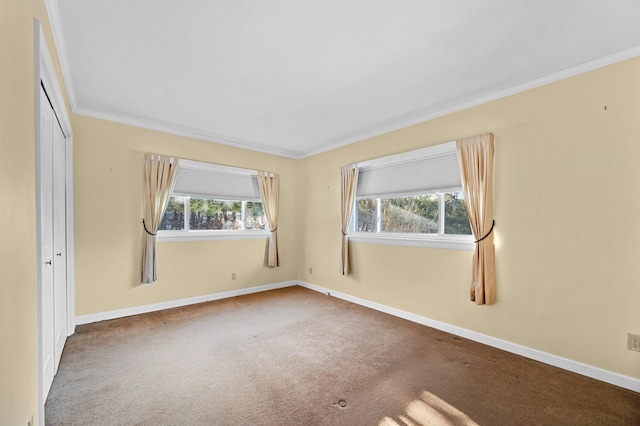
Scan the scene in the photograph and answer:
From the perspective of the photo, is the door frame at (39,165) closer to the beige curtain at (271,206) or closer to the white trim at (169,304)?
the white trim at (169,304)

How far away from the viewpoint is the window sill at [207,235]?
4.12 m

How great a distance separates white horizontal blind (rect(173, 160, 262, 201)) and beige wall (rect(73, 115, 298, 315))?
0.14 meters

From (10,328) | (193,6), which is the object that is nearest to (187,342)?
(10,328)

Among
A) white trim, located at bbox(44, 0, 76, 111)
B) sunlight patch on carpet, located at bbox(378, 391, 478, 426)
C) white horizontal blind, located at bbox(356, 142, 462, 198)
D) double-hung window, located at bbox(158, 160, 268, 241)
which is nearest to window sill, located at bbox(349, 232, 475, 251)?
white horizontal blind, located at bbox(356, 142, 462, 198)

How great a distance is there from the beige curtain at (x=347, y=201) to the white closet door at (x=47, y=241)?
11.3 feet

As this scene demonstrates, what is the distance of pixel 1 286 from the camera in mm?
1017

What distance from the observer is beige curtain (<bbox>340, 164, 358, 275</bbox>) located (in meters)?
4.50

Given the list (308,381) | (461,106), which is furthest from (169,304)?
(461,106)

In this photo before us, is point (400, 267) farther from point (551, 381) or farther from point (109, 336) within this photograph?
point (109, 336)

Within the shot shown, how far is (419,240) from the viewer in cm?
368

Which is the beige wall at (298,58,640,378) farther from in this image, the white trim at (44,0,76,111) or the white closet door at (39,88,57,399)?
the white closet door at (39,88,57,399)

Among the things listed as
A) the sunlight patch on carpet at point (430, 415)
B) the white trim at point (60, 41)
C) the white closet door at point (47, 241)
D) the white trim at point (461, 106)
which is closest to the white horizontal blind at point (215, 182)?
the white trim at point (461, 106)

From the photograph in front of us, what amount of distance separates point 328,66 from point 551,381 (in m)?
3.30

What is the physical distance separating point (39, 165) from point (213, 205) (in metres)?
3.20
